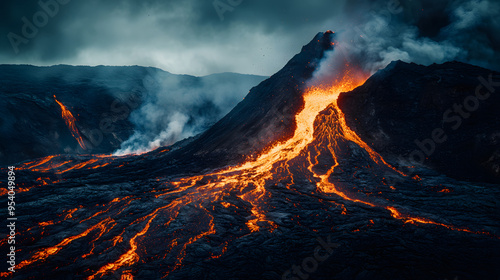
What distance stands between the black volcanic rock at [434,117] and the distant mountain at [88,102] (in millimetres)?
40104

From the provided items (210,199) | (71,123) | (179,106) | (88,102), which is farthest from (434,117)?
(88,102)

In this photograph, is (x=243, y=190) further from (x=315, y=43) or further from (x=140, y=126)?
(x=140, y=126)

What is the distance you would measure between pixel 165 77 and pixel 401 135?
187 ft

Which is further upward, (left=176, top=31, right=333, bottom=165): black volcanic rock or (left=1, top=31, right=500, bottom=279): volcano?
(left=176, top=31, right=333, bottom=165): black volcanic rock

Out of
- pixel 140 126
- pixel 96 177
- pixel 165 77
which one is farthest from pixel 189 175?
pixel 165 77

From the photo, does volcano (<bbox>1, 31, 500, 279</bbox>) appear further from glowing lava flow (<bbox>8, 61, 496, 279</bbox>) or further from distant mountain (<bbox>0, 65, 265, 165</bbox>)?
distant mountain (<bbox>0, 65, 265, 165</bbox>)

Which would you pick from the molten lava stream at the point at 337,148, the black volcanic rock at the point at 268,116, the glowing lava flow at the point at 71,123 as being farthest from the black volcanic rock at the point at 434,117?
the glowing lava flow at the point at 71,123

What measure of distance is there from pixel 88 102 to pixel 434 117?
168 ft

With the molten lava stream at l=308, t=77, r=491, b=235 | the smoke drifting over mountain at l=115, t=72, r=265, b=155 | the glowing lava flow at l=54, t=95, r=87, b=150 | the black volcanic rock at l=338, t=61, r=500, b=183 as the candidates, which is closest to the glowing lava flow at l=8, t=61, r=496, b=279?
the molten lava stream at l=308, t=77, r=491, b=235

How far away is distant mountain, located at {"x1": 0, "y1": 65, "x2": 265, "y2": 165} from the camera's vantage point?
31.4 metres

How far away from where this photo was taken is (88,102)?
1683 inches

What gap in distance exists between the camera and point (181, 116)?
5397 centimetres

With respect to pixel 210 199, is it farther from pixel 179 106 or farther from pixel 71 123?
pixel 179 106

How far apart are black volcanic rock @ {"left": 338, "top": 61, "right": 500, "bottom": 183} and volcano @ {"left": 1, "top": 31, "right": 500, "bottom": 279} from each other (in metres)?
0.10
